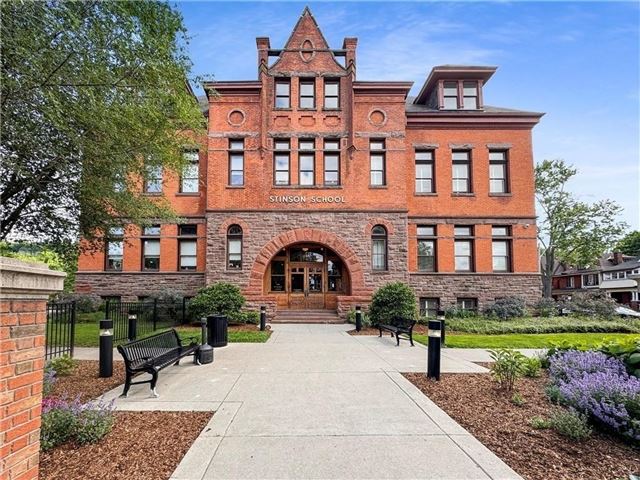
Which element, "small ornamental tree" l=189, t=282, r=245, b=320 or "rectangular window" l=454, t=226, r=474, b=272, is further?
"rectangular window" l=454, t=226, r=474, b=272

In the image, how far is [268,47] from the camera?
18.5m

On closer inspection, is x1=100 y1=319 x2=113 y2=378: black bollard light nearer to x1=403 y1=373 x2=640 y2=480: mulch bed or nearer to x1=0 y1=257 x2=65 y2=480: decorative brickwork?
x1=0 y1=257 x2=65 y2=480: decorative brickwork

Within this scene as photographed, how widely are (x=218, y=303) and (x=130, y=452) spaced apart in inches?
444

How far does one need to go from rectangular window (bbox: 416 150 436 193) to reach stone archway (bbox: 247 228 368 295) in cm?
554

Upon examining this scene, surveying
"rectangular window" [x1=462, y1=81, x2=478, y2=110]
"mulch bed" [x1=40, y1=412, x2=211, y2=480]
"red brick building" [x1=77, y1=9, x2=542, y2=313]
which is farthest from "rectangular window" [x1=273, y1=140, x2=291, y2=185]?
"mulch bed" [x1=40, y1=412, x2=211, y2=480]

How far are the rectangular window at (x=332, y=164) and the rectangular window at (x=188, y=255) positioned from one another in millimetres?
7848

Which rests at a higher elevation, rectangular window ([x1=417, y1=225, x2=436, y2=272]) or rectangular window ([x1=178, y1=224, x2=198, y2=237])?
rectangular window ([x1=178, y1=224, x2=198, y2=237])

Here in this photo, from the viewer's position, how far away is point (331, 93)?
18.6 metres

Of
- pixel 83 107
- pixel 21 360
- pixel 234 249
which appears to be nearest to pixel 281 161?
pixel 234 249

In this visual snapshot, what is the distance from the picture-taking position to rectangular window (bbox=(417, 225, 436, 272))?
62.9ft

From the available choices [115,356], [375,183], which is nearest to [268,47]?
[375,183]

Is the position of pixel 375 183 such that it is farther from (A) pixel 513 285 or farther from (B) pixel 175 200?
(B) pixel 175 200

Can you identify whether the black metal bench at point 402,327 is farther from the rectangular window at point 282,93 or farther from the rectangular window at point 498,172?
the rectangular window at point 282,93

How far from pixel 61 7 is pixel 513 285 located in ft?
67.3
